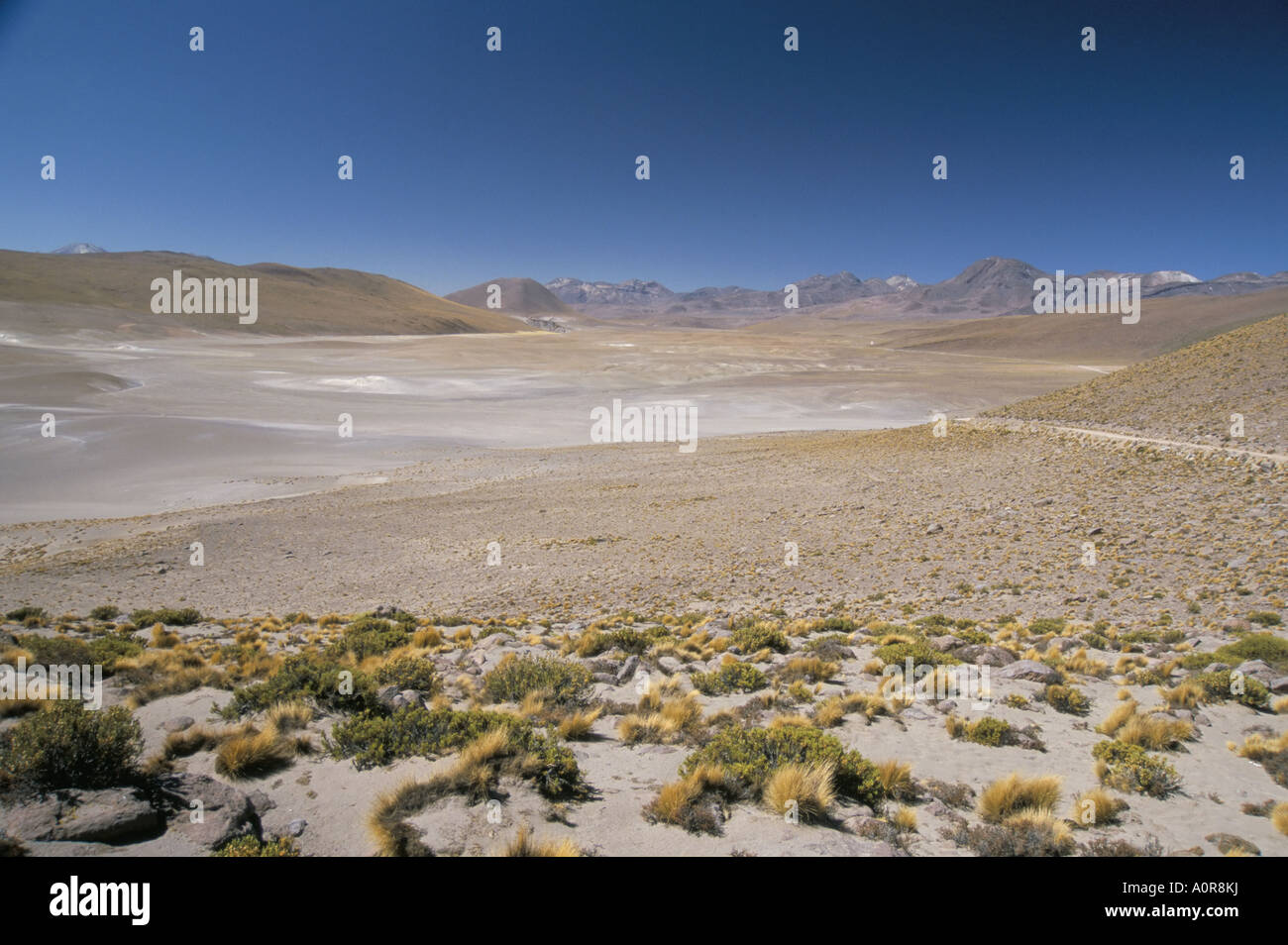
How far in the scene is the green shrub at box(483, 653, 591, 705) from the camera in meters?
6.77

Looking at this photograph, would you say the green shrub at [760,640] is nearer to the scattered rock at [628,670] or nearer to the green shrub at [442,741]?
the scattered rock at [628,670]

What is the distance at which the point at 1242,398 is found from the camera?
2022cm

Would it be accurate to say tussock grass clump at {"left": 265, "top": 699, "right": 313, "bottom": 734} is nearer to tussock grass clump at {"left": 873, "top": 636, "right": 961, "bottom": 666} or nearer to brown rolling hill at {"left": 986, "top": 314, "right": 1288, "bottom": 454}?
tussock grass clump at {"left": 873, "top": 636, "right": 961, "bottom": 666}

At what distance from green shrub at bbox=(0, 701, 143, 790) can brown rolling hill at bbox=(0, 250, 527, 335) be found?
11624cm

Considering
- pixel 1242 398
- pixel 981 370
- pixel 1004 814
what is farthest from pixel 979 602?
pixel 981 370

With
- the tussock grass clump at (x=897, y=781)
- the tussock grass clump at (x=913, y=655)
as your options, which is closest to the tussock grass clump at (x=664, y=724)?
the tussock grass clump at (x=897, y=781)

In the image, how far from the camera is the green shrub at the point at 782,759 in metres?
4.56

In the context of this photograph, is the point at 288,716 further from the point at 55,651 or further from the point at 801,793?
the point at 801,793

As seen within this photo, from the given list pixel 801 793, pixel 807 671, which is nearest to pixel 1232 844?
pixel 801 793

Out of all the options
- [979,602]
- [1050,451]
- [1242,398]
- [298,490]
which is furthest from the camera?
[298,490]

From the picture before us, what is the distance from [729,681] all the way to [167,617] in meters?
10.4

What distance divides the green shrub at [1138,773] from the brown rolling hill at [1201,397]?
17706 mm
